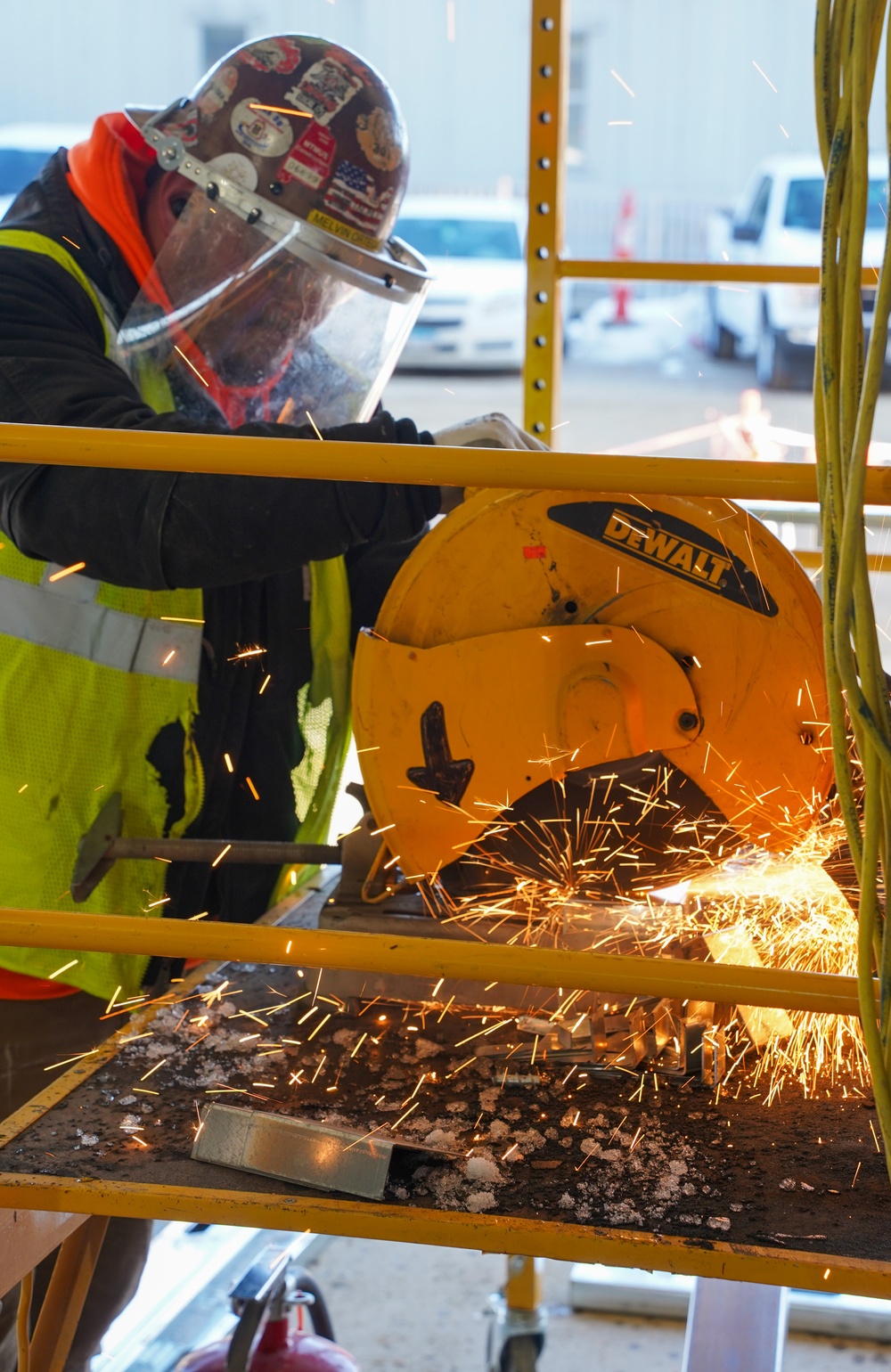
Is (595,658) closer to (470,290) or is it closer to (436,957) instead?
(436,957)

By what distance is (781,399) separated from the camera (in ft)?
37.6

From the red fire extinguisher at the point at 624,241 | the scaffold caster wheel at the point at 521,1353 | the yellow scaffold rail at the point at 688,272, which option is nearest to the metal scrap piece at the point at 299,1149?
the scaffold caster wheel at the point at 521,1353

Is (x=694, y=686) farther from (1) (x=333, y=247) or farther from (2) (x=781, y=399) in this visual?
(2) (x=781, y=399)

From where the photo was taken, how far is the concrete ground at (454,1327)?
3225mm

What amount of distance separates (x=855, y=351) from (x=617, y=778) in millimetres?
759

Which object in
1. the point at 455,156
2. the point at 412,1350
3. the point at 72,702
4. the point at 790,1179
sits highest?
the point at 455,156

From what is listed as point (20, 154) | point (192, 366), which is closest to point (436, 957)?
point (192, 366)

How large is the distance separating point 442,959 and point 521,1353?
6.34 ft

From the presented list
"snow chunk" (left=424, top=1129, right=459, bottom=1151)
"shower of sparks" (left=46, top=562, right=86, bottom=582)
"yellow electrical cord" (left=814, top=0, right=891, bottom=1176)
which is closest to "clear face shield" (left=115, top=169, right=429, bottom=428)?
"shower of sparks" (left=46, top=562, right=86, bottom=582)

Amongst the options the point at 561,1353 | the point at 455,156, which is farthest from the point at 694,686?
the point at 455,156

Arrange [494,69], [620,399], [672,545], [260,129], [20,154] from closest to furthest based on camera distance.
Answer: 1. [672,545]
2. [260,129]
3. [620,399]
4. [20,154]
5. [494,69]

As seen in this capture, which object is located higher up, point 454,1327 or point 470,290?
point 470,290

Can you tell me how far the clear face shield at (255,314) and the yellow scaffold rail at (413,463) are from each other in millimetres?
764

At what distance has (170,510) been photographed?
71.4 inches
